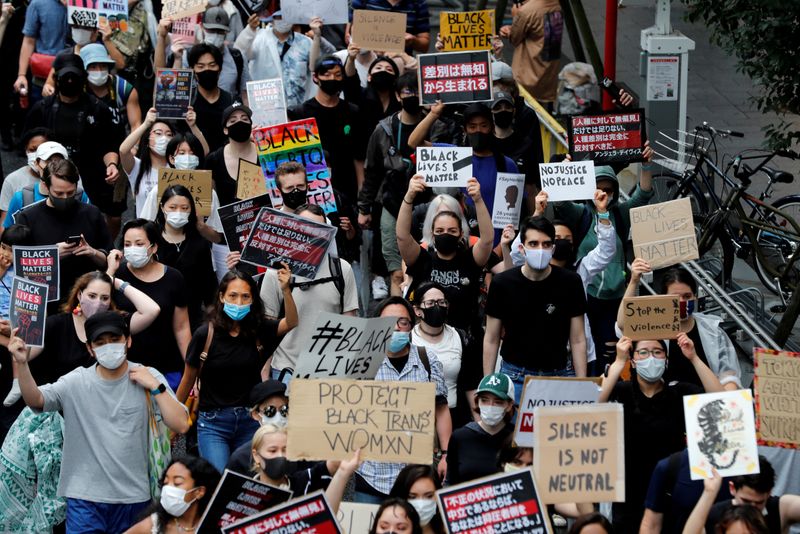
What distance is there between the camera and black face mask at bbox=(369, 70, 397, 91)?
12.7 metres

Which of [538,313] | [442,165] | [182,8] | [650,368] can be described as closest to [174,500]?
[650,368]

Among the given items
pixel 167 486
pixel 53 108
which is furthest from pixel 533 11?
pixel 167 486

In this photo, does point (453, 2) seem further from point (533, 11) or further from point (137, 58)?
point (137, 58)

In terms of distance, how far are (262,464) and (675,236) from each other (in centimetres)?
321

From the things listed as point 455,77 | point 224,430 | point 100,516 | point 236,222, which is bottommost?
point 100,516

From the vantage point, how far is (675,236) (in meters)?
9.80

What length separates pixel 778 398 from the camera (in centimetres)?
793

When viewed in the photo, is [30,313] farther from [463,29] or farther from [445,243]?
[463,29]

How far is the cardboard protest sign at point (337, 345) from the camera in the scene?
8.72m

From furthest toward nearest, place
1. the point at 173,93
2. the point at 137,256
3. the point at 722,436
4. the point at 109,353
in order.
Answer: the point at 173,93 → the point at 137,256 → the point at 109,353 → the point at 722,436

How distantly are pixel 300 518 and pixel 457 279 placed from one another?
327cm

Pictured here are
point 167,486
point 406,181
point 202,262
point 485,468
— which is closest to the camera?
point 167,486

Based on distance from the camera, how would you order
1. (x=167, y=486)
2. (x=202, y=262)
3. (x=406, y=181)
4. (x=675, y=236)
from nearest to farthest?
(x=167, y=486) < (x=675, y=236) < (x=202, y=262) < (x=406, y=181)

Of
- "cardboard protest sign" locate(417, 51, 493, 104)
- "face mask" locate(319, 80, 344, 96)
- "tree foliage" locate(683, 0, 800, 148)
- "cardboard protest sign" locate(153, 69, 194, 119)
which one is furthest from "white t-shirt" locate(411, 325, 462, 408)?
"cardboard protest sign" locate(153, 69, 194, 119)
